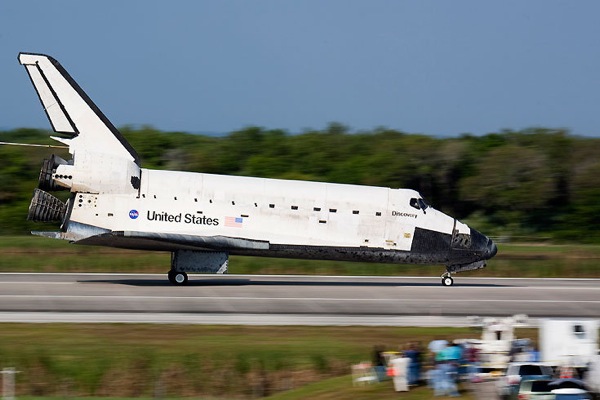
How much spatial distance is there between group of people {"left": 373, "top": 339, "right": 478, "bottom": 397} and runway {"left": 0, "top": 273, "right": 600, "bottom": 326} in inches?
205

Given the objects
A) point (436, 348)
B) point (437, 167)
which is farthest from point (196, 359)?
point (437, 167)

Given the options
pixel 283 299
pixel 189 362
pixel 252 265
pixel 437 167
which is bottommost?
pixel 189 362

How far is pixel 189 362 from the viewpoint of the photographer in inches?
697

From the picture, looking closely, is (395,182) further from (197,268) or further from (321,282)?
(197,268)

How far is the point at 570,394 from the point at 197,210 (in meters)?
14.3

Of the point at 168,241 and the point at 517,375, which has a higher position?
the point at 168,241

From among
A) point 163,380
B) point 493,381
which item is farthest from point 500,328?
point 163,380

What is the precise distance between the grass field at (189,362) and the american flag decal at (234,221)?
20.5ft

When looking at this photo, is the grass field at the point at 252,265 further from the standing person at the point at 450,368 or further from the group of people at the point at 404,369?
the standing person at the point at 450,368

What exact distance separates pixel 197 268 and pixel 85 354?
8720 mm

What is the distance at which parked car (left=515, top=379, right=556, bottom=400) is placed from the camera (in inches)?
550

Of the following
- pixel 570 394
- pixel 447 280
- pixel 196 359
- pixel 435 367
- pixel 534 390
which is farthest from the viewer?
pixel 447 280

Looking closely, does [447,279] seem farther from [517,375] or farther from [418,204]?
[517,375]

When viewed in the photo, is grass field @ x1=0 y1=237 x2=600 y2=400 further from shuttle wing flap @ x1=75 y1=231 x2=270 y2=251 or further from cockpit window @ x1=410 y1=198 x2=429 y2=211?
cockpit window @ x1=410 y1=198 x2=429 y2=211
